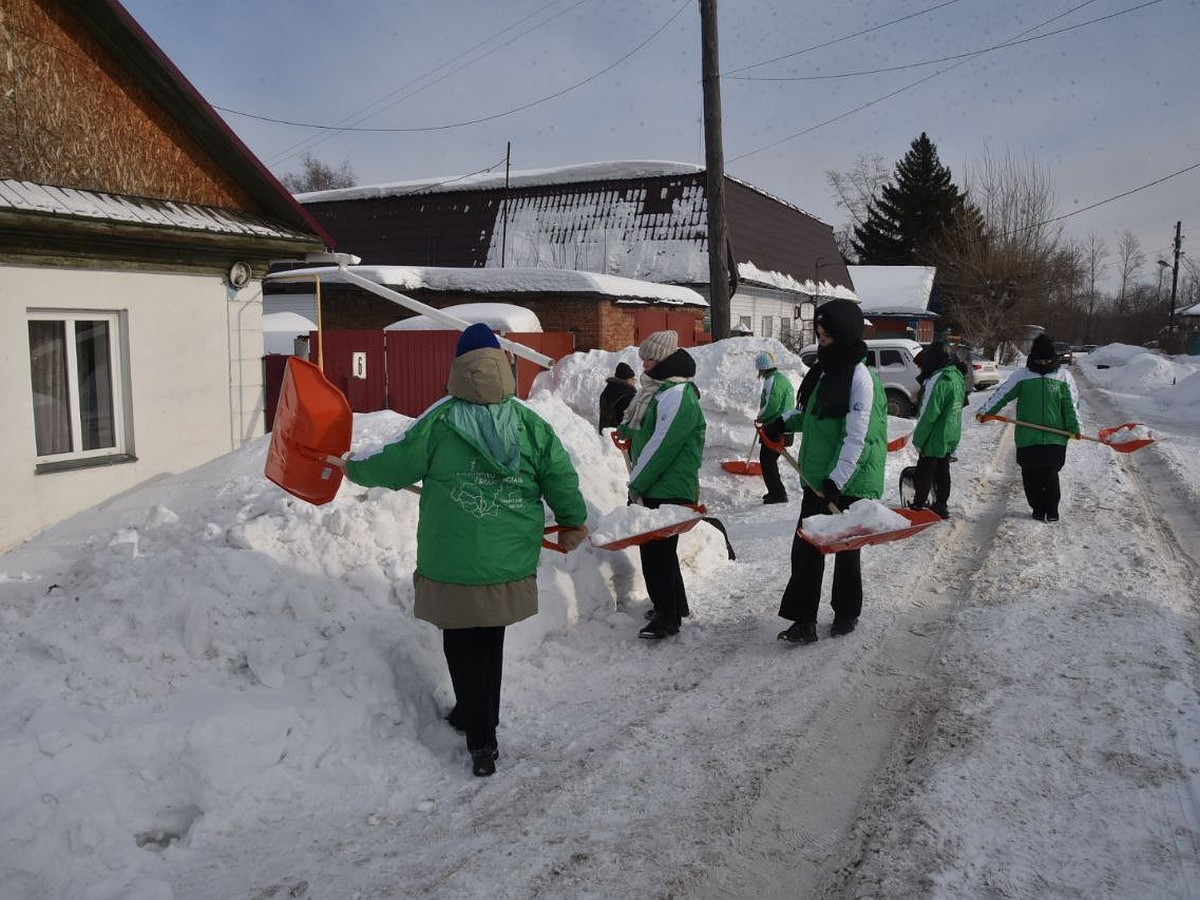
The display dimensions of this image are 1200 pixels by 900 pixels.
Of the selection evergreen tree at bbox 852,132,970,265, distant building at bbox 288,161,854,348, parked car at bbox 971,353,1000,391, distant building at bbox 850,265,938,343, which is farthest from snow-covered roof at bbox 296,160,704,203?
evergreen tree at bbox 852,132,970,265

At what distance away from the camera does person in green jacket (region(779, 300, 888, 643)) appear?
4625 mm

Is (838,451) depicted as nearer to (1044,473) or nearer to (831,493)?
(831,493)

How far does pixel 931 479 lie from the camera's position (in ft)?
25.9

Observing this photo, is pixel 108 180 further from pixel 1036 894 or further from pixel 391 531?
pixel 1036 894

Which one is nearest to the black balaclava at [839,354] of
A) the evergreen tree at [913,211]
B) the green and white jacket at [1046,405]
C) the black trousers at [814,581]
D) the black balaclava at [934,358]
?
the black trousers at [814,581]

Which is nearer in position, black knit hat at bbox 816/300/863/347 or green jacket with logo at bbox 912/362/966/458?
black knit hat at bbox 816/300/863/347

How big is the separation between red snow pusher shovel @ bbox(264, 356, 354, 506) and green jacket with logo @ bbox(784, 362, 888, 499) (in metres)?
2.57

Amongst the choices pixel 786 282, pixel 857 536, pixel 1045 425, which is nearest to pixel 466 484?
pixel 857 536

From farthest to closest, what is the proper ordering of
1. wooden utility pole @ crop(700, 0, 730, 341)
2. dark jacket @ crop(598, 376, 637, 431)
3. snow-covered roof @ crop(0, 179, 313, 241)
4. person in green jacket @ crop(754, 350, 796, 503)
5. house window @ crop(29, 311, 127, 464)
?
wooden utility pole @ crop(700, 0, 730, 341) → dark jacket @ crop(598, 376, 637, 431) → person in green jacket @ crop(754, 350, 796, 503) → house window @ crop(29, 311, 127, 464) → snow-covered roof @ crop(0, 179, 313, 241)

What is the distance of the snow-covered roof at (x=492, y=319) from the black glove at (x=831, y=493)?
10.2 meters

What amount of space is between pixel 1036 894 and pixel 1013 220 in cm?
4254

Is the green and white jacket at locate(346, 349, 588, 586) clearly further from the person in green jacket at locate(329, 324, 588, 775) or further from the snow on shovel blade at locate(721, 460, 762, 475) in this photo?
the snow on shovel blade at locate(721, 460, 762, 475)

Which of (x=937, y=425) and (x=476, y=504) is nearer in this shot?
(x=476, y=504)

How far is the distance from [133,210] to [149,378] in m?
1.44
